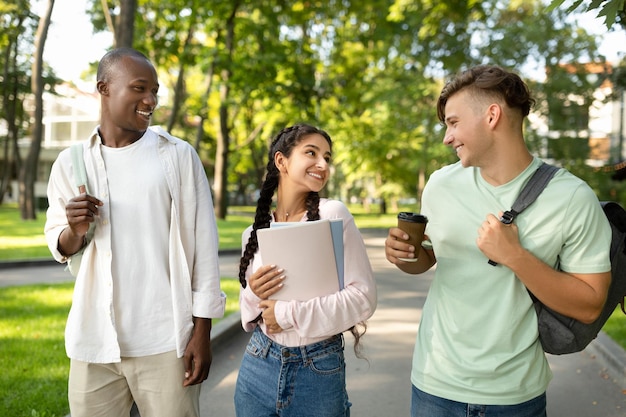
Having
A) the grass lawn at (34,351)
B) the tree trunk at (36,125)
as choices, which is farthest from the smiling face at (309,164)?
the tree trunk at (36,125)

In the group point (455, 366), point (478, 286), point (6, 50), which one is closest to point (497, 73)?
point (478, 286)

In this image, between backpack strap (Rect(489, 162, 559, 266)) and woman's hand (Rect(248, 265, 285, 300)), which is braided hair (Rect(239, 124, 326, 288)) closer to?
woman's hand (Rect(248, 265, 285, 300))

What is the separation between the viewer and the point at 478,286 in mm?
2420

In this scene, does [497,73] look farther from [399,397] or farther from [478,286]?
[399,397]

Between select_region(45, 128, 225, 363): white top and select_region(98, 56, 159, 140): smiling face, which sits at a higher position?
select_region(98, 56, 159, 140): smiling face

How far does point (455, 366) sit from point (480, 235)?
1.67 ft

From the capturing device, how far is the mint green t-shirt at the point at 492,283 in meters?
2.26

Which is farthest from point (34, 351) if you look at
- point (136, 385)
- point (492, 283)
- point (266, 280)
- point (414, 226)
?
point (492, 283)

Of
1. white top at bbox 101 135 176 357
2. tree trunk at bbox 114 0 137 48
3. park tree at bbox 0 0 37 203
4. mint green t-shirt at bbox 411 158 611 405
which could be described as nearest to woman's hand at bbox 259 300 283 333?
white top at bbox 101 135 176 357

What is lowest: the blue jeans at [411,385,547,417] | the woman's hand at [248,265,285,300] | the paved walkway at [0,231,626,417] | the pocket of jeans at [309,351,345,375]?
the paved walkway at [0,231,626,417]

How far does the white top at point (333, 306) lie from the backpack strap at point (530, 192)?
516 millimetres

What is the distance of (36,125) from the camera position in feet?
80.3

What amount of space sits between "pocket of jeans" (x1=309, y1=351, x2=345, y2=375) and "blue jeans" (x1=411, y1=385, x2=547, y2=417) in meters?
0.34

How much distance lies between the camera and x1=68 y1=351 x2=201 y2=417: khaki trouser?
9.08 feet
